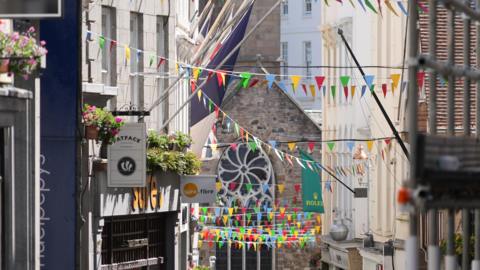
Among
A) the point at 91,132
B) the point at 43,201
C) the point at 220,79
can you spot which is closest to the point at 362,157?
the point at 220,79

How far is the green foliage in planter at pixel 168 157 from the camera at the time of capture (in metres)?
26.6

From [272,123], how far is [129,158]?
42.1 metres

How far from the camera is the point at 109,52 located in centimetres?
2655

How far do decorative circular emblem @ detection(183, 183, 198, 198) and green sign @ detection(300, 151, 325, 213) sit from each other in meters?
20.6

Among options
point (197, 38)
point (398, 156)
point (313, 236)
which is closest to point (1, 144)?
point (197, 38)

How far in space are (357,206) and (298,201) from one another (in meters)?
17.8

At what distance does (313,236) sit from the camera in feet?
202

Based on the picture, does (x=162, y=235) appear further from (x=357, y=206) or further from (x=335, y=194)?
(x=335, y=194)

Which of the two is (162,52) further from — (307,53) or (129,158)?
(307,53)

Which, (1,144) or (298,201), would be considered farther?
Answer: (298,201)

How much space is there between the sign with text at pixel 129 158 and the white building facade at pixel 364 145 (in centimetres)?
1298

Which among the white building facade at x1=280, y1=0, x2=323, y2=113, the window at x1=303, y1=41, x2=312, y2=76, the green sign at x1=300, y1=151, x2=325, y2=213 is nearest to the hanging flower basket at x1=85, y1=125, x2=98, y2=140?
the green sign at x1=300, y1=151, x2=325, y2=213

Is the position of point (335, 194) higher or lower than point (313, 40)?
lower

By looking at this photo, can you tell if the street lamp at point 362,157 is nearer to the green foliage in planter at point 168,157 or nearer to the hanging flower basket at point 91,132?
the green foliage in planter at point 168,157
